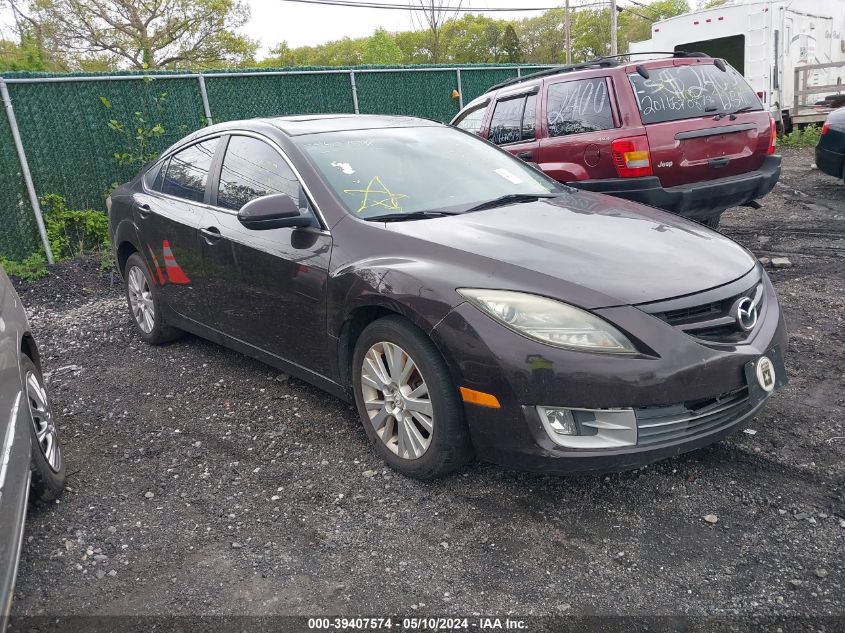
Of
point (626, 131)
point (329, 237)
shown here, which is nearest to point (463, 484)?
point (329, 237)

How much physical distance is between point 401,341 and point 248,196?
1.63 m

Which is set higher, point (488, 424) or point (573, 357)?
point (573, 357)

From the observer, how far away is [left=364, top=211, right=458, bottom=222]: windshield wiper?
363cm

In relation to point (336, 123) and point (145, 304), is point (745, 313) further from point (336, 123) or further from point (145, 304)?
A: point (145, 304)

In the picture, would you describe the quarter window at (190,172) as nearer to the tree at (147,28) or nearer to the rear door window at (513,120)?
the rear door window at (513,120)

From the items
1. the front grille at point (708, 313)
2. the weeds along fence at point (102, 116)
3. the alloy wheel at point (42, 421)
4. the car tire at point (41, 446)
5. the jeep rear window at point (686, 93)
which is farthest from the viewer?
the weeds along fence at point (102, 116)

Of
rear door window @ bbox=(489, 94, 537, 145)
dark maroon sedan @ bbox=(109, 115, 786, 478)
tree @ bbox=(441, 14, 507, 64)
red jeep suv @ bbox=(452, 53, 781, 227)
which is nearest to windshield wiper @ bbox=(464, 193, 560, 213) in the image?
dark maroon sedan @ bbox=(109, 115, 786, 478)

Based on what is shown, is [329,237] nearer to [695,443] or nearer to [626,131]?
[695,443]

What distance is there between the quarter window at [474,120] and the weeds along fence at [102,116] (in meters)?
3.68

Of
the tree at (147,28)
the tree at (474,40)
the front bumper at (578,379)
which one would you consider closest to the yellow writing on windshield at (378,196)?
the front bumper at (578,379)

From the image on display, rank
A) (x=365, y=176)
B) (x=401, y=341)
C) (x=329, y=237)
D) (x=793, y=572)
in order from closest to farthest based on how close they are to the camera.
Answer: (x=793, y=572), (x=401, y=341), (x=329, y=237), (x=365, y=176)

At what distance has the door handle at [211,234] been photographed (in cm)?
439

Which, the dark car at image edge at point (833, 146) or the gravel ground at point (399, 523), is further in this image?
the dark car at image edge at point (833, 146)

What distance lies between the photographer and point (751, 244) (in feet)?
24.3
